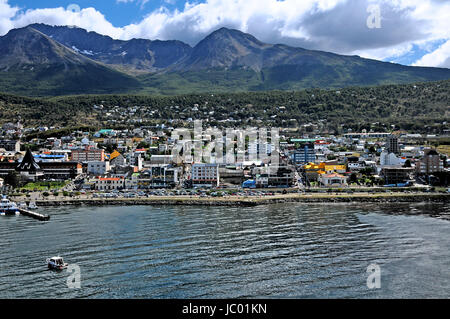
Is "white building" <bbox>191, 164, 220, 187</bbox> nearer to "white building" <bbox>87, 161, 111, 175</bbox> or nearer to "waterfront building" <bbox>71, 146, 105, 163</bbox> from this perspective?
"white building" <bbox>87, 161, 111, 175</bbox>

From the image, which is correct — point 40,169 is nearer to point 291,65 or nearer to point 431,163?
point 431,163

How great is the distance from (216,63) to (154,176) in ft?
367

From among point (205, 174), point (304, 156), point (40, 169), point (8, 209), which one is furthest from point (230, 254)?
point (304, 156)

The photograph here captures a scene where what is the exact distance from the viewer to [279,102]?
78438 millimetres

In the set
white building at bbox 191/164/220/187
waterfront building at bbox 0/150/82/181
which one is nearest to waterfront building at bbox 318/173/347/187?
white building at bbox 191/164/220/187

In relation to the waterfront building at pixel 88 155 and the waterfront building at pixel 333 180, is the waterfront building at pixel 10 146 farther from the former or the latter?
the waterfront building at pixel 333 180

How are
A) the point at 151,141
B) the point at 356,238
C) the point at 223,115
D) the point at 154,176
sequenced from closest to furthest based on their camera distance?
the point at 356,238, the point at 154,176, the point at 151,141, the point at 223,115

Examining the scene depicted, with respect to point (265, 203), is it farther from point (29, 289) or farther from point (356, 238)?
point (29, 289)

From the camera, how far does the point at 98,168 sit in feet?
112

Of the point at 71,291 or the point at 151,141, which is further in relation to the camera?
the point at 151,141

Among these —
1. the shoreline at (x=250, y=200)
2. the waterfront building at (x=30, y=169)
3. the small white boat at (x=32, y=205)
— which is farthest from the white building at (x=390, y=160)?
the waterfront building at (x=30, y=169)

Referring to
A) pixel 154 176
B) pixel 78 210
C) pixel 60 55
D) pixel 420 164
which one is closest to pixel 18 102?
pixel 154 176

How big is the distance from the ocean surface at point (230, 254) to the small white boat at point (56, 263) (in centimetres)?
23

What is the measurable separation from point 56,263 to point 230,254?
14.6 feet
